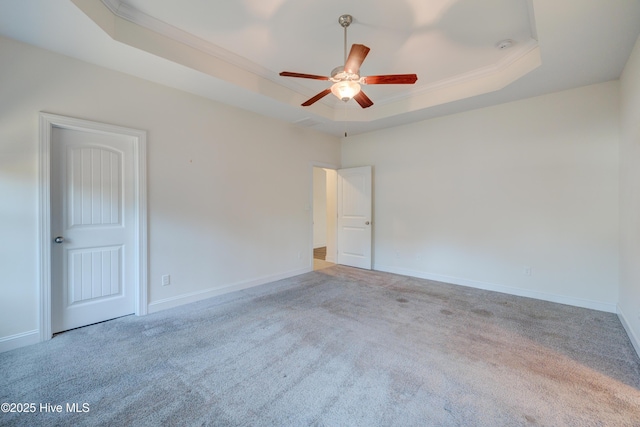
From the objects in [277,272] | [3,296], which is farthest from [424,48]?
[3,296]

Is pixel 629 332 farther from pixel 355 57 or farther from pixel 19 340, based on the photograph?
pixel 19 340

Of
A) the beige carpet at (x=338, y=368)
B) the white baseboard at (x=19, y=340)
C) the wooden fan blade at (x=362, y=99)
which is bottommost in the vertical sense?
the beige carpet at (x=338, y=368)

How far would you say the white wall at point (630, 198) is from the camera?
8.07 feet

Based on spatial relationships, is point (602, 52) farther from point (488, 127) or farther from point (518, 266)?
point (518, 266)

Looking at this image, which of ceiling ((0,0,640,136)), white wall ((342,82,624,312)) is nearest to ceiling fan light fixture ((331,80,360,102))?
ceiling ((0,0,640,136))

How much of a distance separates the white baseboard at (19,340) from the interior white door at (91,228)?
155 millimetres

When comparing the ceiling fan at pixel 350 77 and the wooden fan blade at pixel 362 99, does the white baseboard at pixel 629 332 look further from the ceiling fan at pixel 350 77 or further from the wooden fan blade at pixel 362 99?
the wooden fan blade at pixel 362 99

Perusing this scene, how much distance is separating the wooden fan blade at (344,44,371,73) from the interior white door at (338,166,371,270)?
10.2 ft

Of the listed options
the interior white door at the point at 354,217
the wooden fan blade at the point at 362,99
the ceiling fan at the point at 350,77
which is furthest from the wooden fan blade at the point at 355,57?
the interior white door at the point at 354,217

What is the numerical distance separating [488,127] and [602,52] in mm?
1483

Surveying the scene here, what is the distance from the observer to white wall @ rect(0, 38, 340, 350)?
2.45 metres

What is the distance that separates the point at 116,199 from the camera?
3.07 metres

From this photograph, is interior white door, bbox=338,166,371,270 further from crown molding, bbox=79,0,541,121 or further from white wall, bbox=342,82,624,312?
crown molding, bbox=79,0,541,121

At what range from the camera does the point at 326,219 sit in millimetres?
7613
